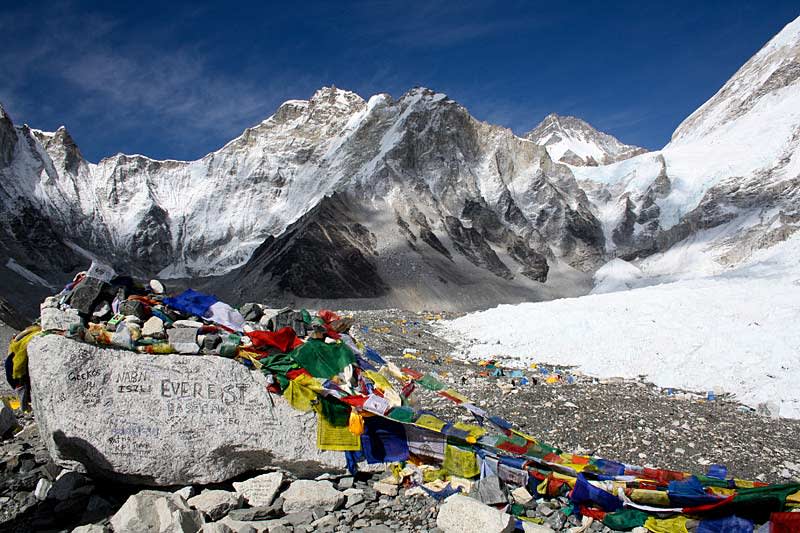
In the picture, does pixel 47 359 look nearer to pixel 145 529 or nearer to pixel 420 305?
pixel 145 529

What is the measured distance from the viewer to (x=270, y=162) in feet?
405

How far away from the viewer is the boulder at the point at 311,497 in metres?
6.14

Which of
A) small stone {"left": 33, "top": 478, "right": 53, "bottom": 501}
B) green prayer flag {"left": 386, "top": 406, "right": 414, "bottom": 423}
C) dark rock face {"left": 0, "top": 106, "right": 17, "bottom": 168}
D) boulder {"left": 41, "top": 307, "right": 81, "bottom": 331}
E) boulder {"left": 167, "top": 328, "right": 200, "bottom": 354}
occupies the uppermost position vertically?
dark rock face {"left": 0, "top": 106, "right": 17, "bottom": 168}

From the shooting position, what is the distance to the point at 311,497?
20.4ft

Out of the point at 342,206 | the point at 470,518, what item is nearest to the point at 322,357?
the point at 470,518

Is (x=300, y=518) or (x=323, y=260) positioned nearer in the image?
(x=300, y=518)

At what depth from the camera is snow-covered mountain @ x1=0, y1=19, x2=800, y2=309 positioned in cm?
7300

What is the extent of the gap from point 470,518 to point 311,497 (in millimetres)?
1957

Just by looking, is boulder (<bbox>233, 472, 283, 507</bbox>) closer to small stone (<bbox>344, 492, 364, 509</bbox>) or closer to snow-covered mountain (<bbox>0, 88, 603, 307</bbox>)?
small stone (<bbox>344, 492, 364, 509</bbox>)

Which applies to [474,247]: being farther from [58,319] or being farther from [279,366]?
[58,319]

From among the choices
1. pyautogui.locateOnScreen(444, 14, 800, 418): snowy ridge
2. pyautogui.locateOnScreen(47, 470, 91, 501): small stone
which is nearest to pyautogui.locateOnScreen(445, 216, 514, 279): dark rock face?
pyautogui.locateOnScreen(444, 14, 800, 418): snowy ridge

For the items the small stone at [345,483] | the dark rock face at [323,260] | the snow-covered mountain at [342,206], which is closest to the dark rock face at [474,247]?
the snow-covered mountain at [342,206]

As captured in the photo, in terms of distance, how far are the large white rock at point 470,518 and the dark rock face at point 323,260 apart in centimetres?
5535

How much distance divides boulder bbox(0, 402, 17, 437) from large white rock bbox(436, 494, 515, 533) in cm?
628
